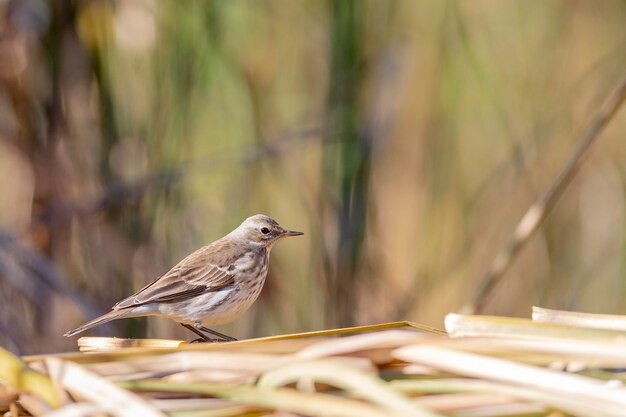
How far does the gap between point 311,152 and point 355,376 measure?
2336 mm

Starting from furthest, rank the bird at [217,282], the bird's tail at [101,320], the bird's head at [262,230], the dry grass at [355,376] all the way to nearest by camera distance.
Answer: the bird's head at [262,230]
the bird at [217,282]
the bird's tail at [101,320]
the dry grass at [355,376]

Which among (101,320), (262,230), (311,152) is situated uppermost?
(311,152)

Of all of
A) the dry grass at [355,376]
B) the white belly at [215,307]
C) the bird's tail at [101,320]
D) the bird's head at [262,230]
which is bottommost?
the dry grass at [355,376]

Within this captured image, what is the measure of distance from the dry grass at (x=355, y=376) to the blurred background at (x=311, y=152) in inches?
64.4

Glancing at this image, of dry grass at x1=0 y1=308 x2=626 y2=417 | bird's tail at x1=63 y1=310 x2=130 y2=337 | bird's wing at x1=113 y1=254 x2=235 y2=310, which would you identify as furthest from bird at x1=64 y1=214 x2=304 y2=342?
dry grass at x1=0 y1=308 x2=626 y2=417

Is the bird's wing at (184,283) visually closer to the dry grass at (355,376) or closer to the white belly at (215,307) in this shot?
the white belly at (215,307)

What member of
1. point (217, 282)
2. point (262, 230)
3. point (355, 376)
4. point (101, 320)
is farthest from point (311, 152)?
point (355, 376)

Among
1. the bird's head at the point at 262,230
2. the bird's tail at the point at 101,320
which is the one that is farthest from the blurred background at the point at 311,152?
the bird's tail at the point at 101,320

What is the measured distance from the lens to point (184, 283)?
2.72m

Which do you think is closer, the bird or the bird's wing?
the bird's wing

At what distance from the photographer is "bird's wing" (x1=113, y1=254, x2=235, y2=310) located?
8.25 ft

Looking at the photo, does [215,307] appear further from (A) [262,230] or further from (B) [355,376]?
(B) [355,376]

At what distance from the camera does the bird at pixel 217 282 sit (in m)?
2.63

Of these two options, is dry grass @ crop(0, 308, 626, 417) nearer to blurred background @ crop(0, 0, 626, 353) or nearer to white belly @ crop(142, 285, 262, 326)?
blurred background @ crop(0, 0, 626, 353)
